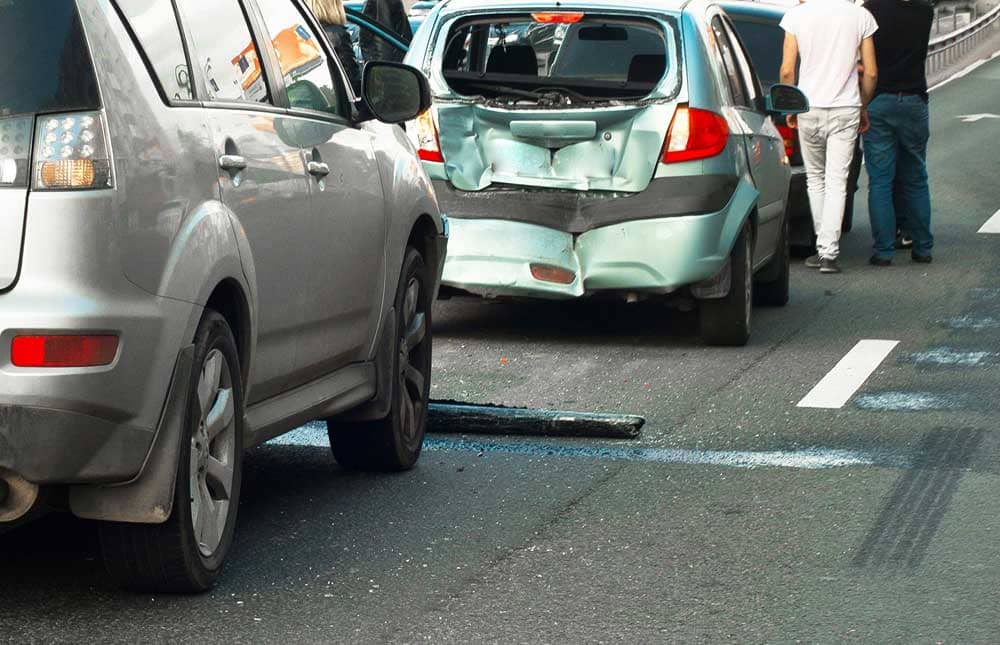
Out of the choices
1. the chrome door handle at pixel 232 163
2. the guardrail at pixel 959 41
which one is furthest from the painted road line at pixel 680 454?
the guardrail at pixel 959 41

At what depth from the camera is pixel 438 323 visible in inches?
450

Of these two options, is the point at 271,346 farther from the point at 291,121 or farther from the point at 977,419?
the point at 977,419

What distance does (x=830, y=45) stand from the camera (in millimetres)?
13445

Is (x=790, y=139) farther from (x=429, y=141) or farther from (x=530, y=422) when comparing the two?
(x=530, y=422)

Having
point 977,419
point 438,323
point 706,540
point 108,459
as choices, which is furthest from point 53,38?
point 438,323

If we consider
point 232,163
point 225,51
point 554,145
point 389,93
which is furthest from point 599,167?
point 232,163

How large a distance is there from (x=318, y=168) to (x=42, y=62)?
143 centimetres

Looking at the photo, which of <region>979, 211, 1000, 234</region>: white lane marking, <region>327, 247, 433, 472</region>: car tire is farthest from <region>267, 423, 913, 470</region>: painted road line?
<region>979, 211, 1000, 234</region>: white lane marking

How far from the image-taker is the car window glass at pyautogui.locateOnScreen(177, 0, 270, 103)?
5359mm

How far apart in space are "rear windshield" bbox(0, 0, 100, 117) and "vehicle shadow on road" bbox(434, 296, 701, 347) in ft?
20.7

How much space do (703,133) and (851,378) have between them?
1495 mm

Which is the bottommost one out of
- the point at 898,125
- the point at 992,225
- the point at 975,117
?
the point at 975,117

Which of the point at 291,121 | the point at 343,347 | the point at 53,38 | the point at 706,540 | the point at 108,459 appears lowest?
the point at 706,540

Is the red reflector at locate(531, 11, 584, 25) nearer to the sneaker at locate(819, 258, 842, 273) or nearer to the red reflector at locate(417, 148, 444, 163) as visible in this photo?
the red reflector at locate(417, 148, 444, 163)
